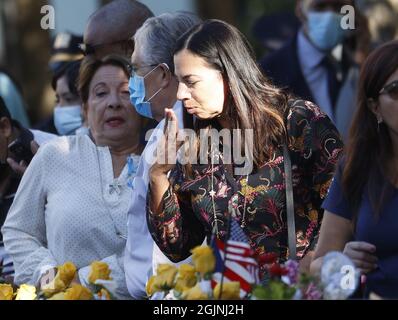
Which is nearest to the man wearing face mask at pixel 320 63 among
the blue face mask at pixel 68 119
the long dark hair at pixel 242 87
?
the blue face mask at pixel 68 119

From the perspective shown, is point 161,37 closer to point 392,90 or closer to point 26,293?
point 392,90

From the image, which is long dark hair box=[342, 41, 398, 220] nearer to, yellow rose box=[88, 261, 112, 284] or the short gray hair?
yellow rose box=[88, 261, 112, 284]

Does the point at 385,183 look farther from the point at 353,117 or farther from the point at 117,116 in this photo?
the point at 117,116

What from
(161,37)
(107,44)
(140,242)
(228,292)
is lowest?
(140,242)

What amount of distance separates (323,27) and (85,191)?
3007 millimetres

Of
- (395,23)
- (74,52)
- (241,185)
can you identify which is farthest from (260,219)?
(395,23)

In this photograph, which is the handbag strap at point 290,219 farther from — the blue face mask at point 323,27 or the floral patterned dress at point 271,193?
the blue face mask at point 323,27

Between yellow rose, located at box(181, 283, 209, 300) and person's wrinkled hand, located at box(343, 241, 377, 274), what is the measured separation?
649 mm

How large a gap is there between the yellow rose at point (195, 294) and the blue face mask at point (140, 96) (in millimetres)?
1691

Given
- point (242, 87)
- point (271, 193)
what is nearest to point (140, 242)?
point (271, 193)

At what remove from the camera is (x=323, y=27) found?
28.0ft

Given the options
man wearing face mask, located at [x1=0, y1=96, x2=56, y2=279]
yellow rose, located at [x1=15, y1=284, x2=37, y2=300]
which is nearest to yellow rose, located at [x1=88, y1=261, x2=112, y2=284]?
yellow rose, located at [x1=15, y1=284, x2=37, y2=300]

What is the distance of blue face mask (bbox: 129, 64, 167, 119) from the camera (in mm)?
5688
